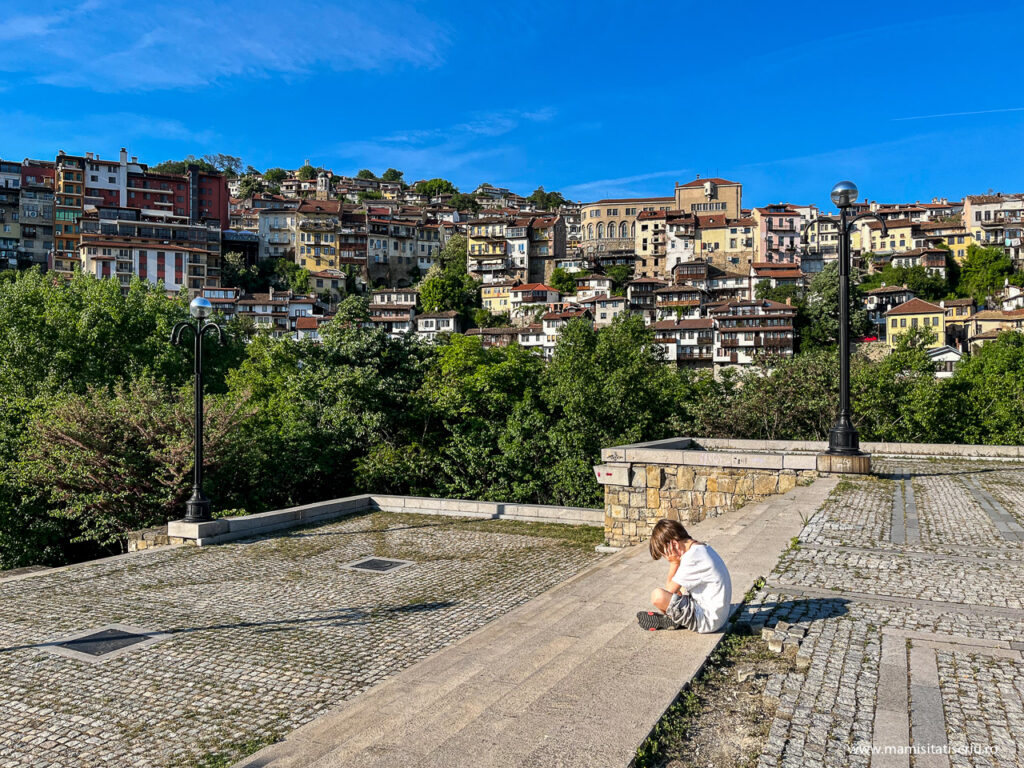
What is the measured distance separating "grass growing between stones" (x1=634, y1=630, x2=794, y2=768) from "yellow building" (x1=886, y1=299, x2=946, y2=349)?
3022 inches

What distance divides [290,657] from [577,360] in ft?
59.3

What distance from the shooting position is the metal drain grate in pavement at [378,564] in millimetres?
10203

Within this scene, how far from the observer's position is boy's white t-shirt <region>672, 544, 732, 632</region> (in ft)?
16.4

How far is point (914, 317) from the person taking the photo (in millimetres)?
74062

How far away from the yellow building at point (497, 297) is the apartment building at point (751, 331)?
104ft

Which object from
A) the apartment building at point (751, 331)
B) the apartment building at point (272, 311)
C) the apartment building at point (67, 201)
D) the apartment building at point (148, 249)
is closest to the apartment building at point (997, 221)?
the apartment building at point (751, 331)

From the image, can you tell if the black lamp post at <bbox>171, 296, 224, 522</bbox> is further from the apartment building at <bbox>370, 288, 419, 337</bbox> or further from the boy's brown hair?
the apartment building at <bbox>370, 288, 419, 337</bbox>

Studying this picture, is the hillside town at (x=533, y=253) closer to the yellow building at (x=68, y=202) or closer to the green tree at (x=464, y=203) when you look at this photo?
the yellow building at (x=68, y=202)

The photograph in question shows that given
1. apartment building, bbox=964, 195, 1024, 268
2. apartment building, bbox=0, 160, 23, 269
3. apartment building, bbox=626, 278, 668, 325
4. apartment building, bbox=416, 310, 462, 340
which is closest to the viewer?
apartment building, bbox=416, 310, 462, 340

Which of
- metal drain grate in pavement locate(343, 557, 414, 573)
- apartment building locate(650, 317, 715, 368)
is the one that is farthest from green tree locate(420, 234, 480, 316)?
metal drain grate in pavement locate(343, 557, 414, 573)

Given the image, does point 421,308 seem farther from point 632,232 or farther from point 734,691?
point 734,691

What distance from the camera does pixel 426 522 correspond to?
1434cm

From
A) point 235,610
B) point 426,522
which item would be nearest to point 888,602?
point 235,610

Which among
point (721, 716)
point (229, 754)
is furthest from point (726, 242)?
point (229, 754)
